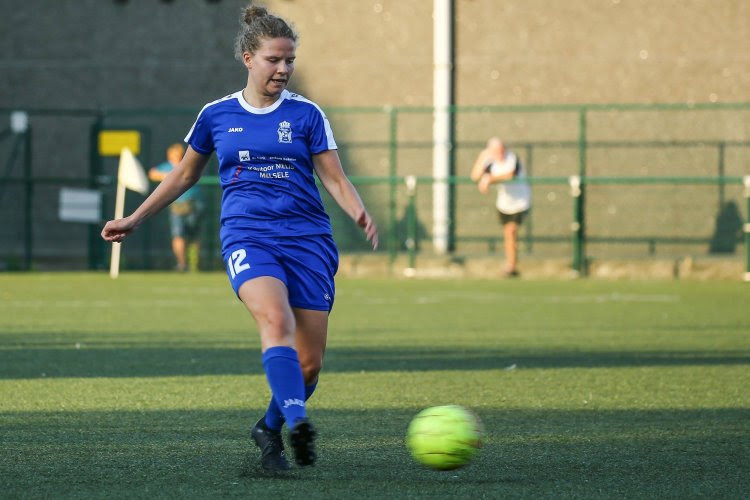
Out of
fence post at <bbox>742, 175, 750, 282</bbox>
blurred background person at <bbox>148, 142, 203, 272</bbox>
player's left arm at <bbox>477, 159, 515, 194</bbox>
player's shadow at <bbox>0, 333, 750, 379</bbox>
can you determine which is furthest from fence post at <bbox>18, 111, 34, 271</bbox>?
player's shadow at <bbox>0, 333, 750, 379</bbox>

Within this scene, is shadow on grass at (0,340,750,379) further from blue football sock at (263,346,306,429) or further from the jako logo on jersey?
the jako logo on jersey

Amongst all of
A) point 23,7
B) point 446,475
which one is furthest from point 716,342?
point 23,7

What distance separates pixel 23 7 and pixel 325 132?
2076 centimetres

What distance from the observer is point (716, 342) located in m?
12.1

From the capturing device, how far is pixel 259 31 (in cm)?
580

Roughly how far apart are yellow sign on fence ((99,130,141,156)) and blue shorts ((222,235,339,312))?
18.4 metres

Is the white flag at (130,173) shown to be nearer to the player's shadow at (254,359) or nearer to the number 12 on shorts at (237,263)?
the player's shadow at (254,359)

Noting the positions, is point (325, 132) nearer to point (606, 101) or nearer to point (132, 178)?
point (132, 178)

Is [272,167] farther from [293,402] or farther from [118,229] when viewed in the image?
[293,402]

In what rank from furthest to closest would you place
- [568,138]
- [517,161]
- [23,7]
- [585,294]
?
[23,7]
[568,138]
[517,161]
[585,294]

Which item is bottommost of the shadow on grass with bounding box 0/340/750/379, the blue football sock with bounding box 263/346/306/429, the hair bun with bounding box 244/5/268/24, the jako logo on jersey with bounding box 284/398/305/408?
the shadow on grass with bounding box 0/340/750/379

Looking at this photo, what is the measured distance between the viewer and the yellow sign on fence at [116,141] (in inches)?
941

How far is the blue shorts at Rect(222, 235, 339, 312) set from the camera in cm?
578

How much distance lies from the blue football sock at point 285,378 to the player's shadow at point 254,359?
4127 millimetres
